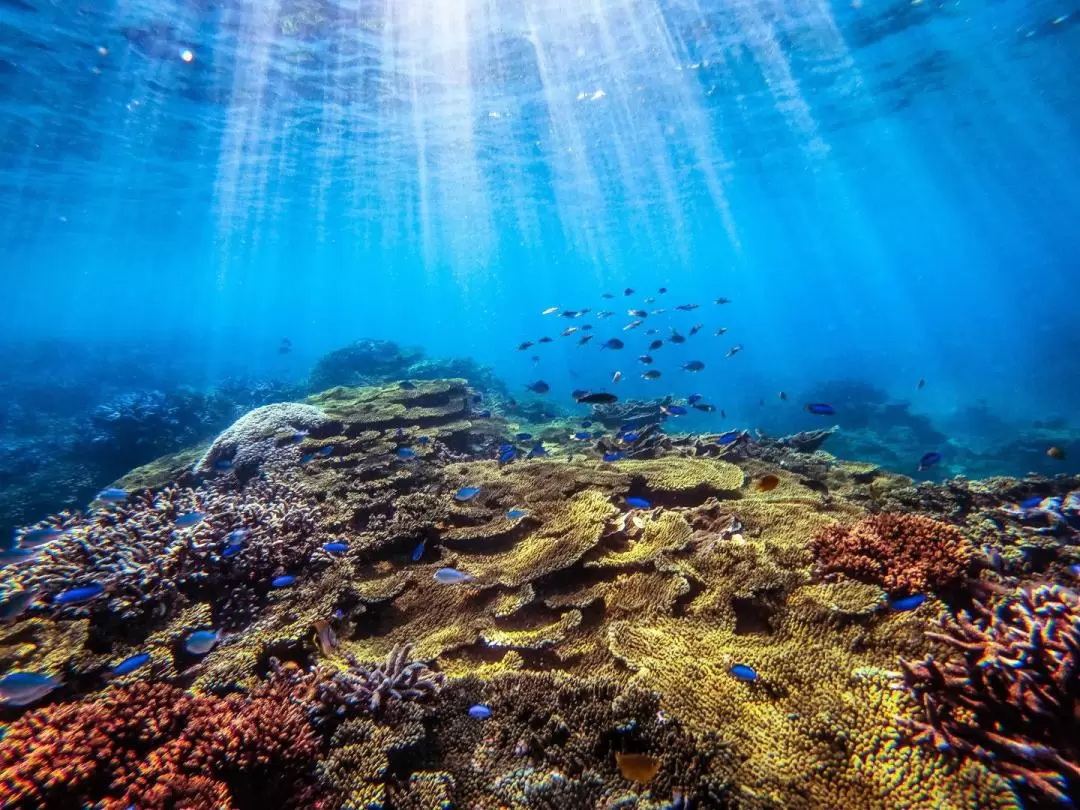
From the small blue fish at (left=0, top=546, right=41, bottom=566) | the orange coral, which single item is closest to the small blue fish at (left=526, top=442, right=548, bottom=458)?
the orange coral

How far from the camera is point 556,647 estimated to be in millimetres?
4578

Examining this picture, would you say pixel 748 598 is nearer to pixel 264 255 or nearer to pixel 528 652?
pixel 528 652

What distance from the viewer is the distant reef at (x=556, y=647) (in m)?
3.18

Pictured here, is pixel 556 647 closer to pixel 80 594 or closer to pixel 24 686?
pixel 24 686

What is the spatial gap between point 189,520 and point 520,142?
30949 millimetres

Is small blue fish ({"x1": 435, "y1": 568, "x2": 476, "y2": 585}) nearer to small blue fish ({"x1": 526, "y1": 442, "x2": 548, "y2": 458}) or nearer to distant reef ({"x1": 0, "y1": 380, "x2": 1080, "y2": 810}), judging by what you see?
distant reef ({"x1": 0, "y1": 380, "x2": 1080, "y2": 810})

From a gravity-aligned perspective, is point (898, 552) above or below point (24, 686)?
below

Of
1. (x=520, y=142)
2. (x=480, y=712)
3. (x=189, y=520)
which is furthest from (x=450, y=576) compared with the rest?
(x=520, y=142)

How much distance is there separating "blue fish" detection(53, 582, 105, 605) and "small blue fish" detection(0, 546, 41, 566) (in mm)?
1363

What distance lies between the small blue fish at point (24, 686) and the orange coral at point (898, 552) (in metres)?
6.80

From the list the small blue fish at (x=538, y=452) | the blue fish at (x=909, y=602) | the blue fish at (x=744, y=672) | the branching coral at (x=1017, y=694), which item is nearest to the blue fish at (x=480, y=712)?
the blue fish at (x=744, y=672)

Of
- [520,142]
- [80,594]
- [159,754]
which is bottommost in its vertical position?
[159,754]

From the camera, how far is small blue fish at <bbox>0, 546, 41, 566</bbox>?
591 centimetres

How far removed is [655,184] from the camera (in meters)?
42.6
